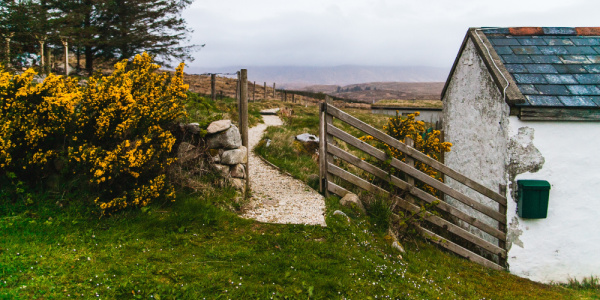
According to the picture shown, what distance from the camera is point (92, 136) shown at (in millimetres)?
5969

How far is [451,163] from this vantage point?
9.11 m

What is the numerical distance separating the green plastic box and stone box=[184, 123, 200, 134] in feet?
20.0

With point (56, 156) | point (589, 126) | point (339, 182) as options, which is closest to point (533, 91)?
point (589, 126)

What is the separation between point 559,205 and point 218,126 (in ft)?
21.6

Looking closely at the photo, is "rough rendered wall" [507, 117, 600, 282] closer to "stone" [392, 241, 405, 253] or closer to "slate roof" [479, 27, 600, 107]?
"slate roof" [479, 27, 600, 107]

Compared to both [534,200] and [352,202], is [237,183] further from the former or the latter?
[534,200]

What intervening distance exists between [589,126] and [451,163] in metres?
2.94

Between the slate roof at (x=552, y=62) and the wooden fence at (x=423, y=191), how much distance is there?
1.98m

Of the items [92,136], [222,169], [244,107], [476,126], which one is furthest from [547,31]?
[92,136]

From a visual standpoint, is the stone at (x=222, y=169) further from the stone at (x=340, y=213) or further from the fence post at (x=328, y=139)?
the stone at (x=340, y=213)

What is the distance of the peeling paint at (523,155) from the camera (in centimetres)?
673

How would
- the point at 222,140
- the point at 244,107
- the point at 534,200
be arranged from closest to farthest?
1. the point at 534,200
2. the point at 222,140
3. the point at 244,107

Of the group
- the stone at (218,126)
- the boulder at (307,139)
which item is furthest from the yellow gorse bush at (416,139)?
the boulder at (307,139)

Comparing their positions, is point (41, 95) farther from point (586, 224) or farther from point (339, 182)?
point (586, 224)
